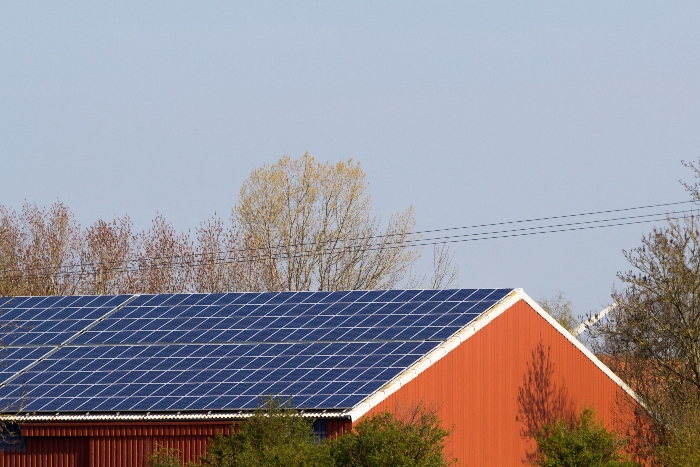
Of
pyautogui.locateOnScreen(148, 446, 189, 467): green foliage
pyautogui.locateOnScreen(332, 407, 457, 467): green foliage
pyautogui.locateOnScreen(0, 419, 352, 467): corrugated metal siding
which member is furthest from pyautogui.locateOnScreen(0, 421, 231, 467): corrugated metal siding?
pyautogui.locateOnScreen(332, 407, 457, 467): green foliage

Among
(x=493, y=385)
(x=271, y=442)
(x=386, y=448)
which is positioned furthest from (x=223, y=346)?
(x=386, y=448)

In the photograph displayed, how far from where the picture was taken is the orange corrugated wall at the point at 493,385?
2664 cm

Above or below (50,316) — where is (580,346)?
below

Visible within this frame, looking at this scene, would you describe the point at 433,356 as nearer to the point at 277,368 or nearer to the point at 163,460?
the point at 277,368

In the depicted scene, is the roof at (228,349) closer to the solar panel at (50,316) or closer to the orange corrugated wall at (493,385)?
the solar panel at (50,316)

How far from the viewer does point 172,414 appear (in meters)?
25.2

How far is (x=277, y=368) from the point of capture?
26.6 metres

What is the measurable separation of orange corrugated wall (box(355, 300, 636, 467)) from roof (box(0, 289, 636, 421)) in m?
0.37

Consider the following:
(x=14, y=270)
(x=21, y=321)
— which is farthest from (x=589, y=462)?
(x=14, y=270)

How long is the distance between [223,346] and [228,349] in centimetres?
31

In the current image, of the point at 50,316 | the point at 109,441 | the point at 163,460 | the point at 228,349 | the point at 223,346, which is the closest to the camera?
the point at 163,460

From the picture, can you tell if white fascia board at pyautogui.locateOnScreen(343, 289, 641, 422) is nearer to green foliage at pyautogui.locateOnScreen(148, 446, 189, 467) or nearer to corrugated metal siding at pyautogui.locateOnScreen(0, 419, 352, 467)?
corrugated metal siding at pyautogui.locateOnScreen(0, 419, 352, 467)

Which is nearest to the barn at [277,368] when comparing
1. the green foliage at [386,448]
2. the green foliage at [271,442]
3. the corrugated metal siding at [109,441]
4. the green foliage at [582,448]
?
the corrugated metal siding at [109,441]

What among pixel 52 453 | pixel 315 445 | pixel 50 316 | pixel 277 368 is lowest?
pixel 315 445
